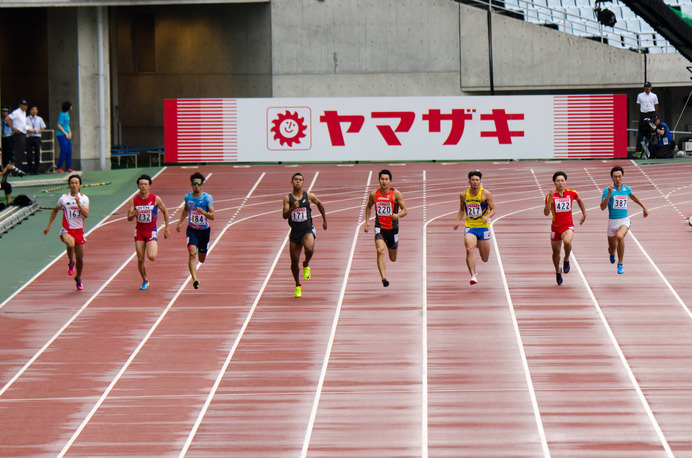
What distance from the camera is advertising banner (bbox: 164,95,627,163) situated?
95.6 ft

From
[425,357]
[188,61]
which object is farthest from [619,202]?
[188,61]

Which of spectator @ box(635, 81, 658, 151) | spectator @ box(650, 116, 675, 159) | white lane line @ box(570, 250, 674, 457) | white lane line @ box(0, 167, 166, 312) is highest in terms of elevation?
spectator @ box(635, 81, 658, 151)

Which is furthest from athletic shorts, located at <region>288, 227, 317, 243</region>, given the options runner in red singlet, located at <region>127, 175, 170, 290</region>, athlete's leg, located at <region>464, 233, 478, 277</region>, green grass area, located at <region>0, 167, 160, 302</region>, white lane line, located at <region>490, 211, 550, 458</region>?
green grass area, located at <region>0, 167, 160, 302</region>

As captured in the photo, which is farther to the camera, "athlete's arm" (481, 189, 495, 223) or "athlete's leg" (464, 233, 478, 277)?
"athlete's leg" (464, 233, 478, 277)

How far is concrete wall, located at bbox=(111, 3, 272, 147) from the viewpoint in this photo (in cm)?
3444

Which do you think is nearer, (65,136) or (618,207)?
(618,207)

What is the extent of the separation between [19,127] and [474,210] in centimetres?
1524

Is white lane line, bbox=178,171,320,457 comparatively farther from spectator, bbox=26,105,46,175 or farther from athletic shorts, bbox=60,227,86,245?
spectator, bbox=26,105,46,175

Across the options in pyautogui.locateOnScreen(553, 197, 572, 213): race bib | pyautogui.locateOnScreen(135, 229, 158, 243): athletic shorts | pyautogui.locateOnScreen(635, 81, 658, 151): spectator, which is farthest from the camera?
pyautogui.locateOnScreen(635, 81, 658, 151): spectator

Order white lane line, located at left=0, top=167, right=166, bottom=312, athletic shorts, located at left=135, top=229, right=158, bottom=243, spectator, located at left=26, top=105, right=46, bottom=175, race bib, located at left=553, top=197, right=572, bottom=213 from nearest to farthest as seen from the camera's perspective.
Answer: race bib, located at left=553, top=197, right=572, bottom=213
athletic shorts, located at left=135, top=229, right=158, bottom=243
white lane line, located at left=0, top=167, right=166, bottom=312
spectator, located at left=26, top=105, right=46, bottom=175

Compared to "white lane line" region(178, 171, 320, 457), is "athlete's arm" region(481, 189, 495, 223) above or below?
above

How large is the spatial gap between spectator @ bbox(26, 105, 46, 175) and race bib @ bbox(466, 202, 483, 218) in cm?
1494

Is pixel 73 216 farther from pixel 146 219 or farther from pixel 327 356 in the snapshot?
pixel 327 356

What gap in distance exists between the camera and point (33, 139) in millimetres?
27984
